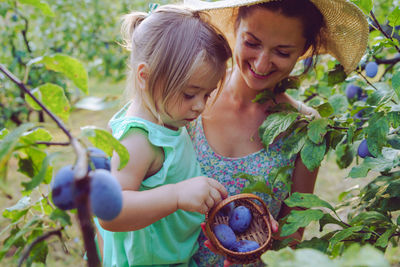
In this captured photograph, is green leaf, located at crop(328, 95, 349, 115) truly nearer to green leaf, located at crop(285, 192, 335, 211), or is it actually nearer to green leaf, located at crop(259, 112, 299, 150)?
green leaf, located at crop(259, 112, 299, 150)

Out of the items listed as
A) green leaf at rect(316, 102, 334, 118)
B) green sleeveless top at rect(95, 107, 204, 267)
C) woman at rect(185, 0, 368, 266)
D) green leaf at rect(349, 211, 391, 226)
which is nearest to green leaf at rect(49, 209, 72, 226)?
green sleeveless top at rect(95, 107, 204, 267)

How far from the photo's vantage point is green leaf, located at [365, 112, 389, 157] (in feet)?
3.38

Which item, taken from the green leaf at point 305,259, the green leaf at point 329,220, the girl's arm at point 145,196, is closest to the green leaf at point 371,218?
the green leaf at point 329,220

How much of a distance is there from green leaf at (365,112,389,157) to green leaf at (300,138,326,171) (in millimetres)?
133

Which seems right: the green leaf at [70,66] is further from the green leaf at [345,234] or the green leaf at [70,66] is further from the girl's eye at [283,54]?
the girl's eye at [283,54]

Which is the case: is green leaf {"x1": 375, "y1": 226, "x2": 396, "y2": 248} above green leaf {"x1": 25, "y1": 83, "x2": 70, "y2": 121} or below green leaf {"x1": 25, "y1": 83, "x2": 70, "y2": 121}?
below

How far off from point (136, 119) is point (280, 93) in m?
0.68

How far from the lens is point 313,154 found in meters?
1.13

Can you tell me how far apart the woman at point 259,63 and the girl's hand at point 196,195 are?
1.17 feet

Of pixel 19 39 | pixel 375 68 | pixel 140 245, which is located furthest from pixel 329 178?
pixel 19 39

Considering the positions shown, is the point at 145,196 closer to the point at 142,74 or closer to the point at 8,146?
the point at 142,74

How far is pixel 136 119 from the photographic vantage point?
1165 mm

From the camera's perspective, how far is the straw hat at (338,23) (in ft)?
4.12

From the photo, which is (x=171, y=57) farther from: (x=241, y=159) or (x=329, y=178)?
(x=329, y=178)
